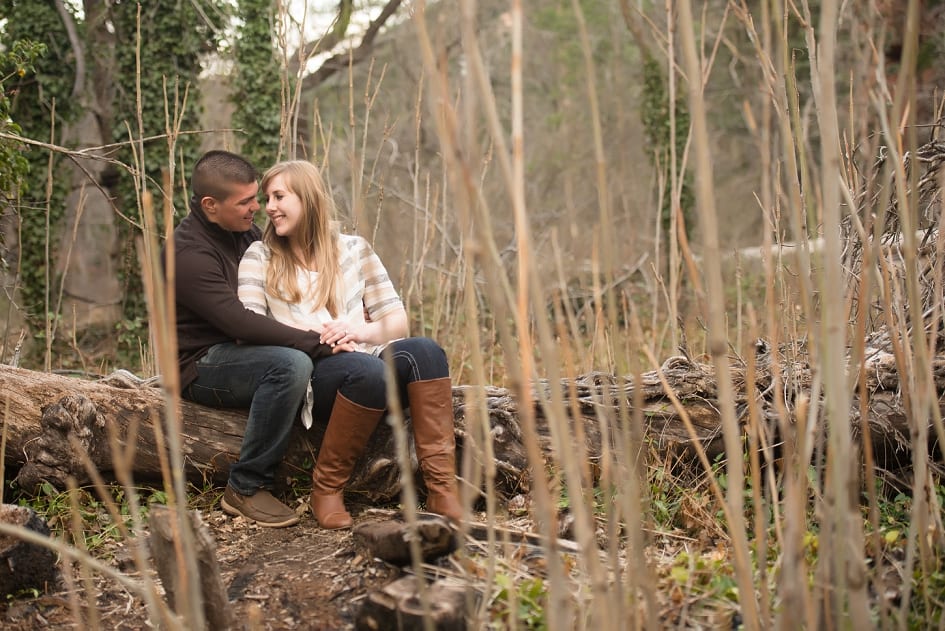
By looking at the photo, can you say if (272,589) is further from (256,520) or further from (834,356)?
(834,356)

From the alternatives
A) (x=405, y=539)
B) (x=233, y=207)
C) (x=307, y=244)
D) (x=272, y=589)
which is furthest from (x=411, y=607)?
(x=233, y=207)

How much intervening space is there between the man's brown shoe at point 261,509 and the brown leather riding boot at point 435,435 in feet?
1.40

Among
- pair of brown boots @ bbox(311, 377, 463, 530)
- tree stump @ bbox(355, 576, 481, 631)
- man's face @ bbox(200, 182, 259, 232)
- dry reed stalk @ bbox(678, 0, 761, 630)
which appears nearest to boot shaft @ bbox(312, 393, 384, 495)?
pair of brown boots @ bbox(311, 377, 463, 530)

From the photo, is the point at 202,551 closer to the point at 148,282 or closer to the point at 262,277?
the point at 148,282

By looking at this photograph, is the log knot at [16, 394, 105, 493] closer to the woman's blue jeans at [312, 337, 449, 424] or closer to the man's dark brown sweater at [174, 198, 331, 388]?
the man's dark brown sweater at [174, 198, 331, 388]

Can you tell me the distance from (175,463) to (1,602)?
1.27m

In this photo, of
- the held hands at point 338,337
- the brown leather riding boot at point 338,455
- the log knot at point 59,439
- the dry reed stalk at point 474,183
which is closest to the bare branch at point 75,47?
the log knot at point 59,439

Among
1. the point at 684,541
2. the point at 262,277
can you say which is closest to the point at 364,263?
the point at 262,277

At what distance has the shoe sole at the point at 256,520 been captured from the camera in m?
2.48

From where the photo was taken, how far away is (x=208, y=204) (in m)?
2.56

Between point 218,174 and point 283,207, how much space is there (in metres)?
0.21

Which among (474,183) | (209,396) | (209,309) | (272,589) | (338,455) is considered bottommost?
(272,589)

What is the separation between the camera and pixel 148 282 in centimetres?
104

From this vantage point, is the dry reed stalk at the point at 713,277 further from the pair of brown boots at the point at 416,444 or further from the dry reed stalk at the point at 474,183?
the pair of brown boots at the point at 416,444
